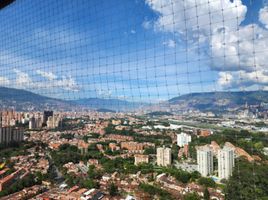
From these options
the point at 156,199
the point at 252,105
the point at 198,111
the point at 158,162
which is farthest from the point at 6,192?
the point at 252,105

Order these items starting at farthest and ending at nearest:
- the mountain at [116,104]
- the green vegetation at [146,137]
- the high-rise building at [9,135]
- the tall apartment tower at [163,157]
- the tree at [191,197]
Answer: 1. the green vegetation at [146,137]
2. the tall apartment tower at [163,157]
3. the high-rise building at [9,135]
4. the tree at [191,197]
5. the mountain at [116,104]

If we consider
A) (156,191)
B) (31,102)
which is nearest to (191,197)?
(156,191)

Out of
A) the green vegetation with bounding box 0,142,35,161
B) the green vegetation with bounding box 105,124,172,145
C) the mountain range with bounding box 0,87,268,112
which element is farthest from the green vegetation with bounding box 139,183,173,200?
the green vegetation with bounding box 105,124,172,145

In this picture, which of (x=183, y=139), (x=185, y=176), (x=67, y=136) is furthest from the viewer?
(x=67, y=136)

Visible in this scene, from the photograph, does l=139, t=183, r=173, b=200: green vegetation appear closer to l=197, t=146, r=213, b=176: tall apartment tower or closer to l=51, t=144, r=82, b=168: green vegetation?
l=197, t=146, r=213, b=176: tall apartment tower

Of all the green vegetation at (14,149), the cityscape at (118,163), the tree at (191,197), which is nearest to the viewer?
the cityscape at (118,163)

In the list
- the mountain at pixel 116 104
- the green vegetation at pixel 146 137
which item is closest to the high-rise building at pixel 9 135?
the green vegetation at pixel 146 137

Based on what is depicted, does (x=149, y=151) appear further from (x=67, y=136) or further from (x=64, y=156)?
(x=67, y=136)

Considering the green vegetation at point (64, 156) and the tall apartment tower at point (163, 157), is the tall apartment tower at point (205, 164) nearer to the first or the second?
the tall apartment tower at point (163, 157)
